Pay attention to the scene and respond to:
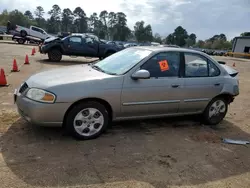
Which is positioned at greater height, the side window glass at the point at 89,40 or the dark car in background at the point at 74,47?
the side window glass at the point at 89,40

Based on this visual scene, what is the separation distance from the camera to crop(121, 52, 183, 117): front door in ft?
15.2

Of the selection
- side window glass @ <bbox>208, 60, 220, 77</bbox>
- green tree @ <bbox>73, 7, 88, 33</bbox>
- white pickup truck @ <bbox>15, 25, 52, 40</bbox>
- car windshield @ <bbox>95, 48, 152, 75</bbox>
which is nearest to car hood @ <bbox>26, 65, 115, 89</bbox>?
car windshield @ <bbox>95, 48, 152, 75</bbox>

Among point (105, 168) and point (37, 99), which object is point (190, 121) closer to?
point (105, 168)

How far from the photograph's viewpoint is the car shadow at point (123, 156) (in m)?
3.44

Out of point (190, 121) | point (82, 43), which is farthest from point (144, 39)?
point (190, 121)

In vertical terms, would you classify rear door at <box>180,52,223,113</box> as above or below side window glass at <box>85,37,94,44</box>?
below

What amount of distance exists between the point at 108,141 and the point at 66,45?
1298cm

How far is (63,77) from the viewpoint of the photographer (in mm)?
4445

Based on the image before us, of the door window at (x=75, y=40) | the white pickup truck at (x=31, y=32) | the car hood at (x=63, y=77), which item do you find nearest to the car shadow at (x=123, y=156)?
the car hood at (x=63, y=77)

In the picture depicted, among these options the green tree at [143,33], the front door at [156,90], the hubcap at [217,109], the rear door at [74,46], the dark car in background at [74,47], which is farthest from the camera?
the green tree at [143,33]

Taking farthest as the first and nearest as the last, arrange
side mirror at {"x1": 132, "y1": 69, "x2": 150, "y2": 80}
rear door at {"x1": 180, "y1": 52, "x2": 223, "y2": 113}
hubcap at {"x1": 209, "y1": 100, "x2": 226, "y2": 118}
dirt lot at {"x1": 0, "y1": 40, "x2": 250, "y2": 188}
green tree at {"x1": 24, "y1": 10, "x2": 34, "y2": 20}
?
green tree at {"x1": 24, "y1": 10, "x2": 34, "y2": 20}
hubcap at {"x1": 209, "y1": 100, "x2": 226, "y2": 118}
rear door at {"x1": 180, "y1": 52, "x2": 223, "y2": 113}
side mirror at {"x1": 132, "y1": 69, "x2": 150, "y2": 80}
dirt lot at {"x1": 0, "y1": 40, "x2": 250, "y2": 188}

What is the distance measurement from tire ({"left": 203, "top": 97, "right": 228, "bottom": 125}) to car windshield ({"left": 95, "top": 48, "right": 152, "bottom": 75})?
1.84m

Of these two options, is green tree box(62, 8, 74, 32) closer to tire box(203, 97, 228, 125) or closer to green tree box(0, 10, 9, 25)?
green tree box(0, 10, 9, 25)

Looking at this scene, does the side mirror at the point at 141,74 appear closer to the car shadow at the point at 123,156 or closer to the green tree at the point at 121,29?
the car shadow at the point at 123,156
